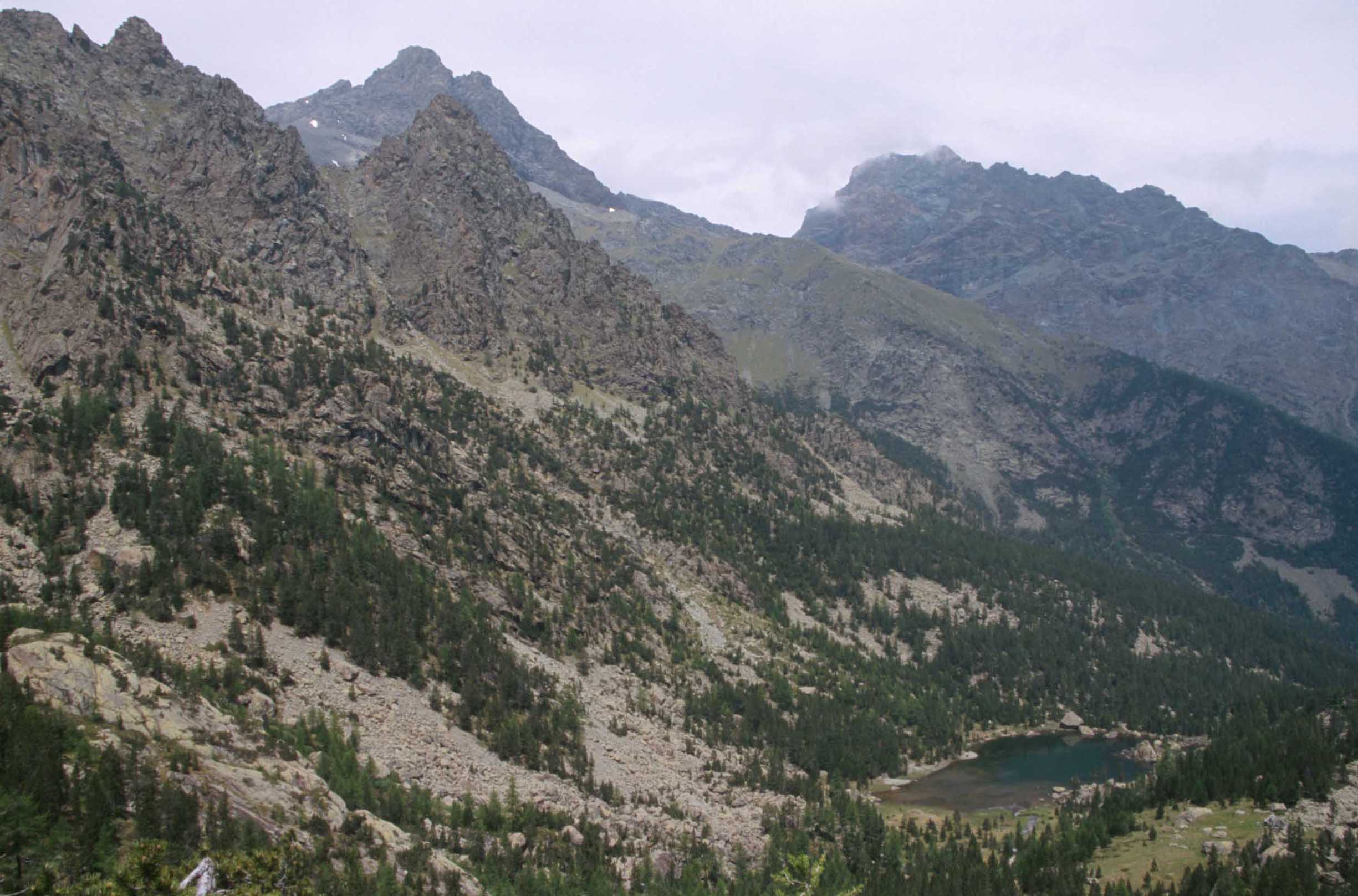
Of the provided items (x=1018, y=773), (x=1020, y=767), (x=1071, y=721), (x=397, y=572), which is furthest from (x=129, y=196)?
(x=1071, y=721)

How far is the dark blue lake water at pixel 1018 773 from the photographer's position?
362ft

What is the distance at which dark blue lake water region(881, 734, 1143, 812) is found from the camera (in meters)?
110

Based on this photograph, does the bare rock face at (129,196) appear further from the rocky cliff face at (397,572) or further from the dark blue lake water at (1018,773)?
the dark blue lake water at (1018,773)

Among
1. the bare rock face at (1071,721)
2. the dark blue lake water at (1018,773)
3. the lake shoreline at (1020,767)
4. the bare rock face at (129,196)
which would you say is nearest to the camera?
the bare rock face at (129,196)

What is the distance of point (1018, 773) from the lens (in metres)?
126

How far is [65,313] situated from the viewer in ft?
322

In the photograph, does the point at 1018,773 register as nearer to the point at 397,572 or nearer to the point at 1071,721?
the point at 1071,721

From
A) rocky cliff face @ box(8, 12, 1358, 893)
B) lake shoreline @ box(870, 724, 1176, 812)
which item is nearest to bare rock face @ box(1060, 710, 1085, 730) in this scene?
lake shoreline @ box(870, 724, 1176, 812)

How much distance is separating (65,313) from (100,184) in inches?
1272

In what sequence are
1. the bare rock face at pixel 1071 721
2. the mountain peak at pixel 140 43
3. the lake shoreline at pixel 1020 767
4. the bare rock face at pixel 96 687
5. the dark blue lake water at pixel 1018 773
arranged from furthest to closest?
1. the mountain peak at pixel 140 43
2. the bare rock face at pixel 1071 721
3. the lake shoreline at pixel 1020 767
4. the dark blue lake water at pixel 1018 773
5. the bare rock face at pixel 96 687

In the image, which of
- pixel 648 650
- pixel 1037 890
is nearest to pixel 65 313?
pixel 648 650

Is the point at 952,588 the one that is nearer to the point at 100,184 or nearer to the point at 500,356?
the point at 500,356

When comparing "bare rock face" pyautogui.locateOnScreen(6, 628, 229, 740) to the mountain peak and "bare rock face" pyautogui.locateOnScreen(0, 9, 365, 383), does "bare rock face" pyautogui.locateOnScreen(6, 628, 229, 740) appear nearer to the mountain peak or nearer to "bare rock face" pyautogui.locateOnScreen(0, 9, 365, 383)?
"bare rock face" pyautogui.locateOnScreen(0, 9, 365, 383)

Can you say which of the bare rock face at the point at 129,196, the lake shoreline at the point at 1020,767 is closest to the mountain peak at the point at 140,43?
the bare rock face at the point at 129,196
